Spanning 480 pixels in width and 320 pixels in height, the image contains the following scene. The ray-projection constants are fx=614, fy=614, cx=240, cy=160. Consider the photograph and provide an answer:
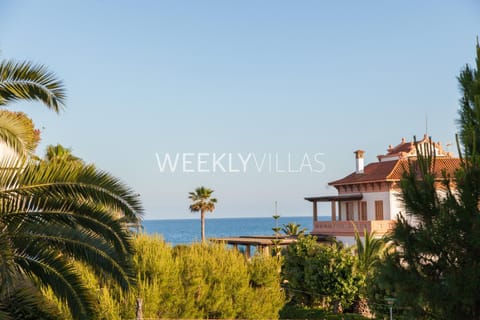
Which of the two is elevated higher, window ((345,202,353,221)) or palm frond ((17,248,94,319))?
window ((345,202,353,221))

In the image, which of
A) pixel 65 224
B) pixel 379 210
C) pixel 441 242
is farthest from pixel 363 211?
pixel 441 242

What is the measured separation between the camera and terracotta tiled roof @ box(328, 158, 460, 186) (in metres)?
35.7

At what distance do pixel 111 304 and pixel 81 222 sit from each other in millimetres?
8615

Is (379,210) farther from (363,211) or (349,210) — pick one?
(349,210)

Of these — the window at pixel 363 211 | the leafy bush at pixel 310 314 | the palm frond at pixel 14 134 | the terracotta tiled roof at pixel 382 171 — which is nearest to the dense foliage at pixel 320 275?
the leafy bush at pixel 310 314

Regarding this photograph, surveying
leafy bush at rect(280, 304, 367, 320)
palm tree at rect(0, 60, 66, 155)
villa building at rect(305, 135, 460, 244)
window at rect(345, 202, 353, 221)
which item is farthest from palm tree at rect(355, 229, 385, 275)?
palm tree at rect(0, 60, 66, 155)

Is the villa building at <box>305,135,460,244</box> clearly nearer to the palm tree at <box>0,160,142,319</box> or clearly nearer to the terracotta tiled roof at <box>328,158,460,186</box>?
the terracotta tiled roof at <box>328,158,460,186</box>

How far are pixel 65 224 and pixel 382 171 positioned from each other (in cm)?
2967

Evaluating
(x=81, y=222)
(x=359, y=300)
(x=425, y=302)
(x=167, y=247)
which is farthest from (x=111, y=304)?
(x=359, y=300)

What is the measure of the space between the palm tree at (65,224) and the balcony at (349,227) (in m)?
23.4

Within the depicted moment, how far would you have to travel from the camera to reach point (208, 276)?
2295 centimetres

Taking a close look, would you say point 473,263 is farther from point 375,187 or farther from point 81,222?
point 375,187

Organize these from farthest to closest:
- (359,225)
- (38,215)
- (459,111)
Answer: (359,225)
(38,215)
(459,111)

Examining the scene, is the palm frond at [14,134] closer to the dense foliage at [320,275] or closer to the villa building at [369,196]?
the dense foliage at [320,275]
